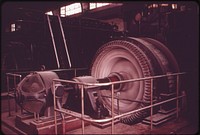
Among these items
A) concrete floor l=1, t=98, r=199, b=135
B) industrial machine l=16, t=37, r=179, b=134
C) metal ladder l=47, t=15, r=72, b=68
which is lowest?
concrete floor l=1, t=98, r=199, b=135

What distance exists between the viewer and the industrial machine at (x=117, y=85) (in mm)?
3229

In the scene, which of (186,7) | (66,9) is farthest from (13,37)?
(66,9)

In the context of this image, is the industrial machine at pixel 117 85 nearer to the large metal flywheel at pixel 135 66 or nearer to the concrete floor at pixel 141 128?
the large metal flywheel at pixel 135 66

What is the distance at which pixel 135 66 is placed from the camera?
384cm

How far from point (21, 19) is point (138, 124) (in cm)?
315

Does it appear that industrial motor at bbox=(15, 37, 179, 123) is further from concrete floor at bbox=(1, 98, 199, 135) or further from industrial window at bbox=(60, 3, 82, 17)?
industrial window at bbox=(60, 3, 82, 17)

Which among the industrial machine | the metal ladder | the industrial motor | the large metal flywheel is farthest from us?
the metal ladder

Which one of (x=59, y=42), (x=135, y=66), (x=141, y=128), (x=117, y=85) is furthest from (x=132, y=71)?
(x=59, y=42)

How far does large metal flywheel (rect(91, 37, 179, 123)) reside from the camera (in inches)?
145

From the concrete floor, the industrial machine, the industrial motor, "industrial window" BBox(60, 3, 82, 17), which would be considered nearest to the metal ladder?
the industrial machine

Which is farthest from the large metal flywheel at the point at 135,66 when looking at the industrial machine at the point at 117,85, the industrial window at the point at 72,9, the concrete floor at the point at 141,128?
the industrial window at the point at 72,9

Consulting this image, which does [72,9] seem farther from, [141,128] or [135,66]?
[141,128]

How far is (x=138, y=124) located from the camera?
3.55 metres

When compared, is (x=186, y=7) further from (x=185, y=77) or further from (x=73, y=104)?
(x=73, y=104)
